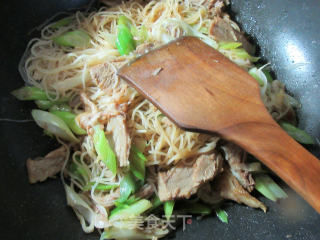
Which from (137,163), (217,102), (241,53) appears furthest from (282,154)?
(241,53)

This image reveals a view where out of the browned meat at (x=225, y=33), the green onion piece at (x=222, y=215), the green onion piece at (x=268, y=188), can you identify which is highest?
the browned meat at (x=225, y=33)

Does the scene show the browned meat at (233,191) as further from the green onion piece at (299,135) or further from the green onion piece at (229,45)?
the green onion piece at (229,45)

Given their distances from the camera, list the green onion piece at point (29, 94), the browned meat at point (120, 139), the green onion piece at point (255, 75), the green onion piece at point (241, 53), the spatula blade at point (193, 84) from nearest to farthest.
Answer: the spatula blade at point (193, 84) → the browned meat at point (120, 139) → the green onion piece at point (29, 94) → the green onion piece at point (255, 75) → the green onion piece at point (241, 53)

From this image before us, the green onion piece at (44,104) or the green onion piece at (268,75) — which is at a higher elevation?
Answer: the green onion piece at (268,75)

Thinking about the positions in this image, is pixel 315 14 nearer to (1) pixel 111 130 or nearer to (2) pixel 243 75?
(2) pixel 243 75

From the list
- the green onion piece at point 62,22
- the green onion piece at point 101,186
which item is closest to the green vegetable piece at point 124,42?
the green onion piece at point 62,22

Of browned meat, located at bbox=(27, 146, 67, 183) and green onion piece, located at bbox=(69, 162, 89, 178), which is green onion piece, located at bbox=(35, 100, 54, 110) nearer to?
browned meat, located at bbox=(27, 146, 67, 183)

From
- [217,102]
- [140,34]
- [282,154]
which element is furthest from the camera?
[140,34]

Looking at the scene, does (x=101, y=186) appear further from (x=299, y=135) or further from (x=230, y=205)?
(x=299, y=135)
